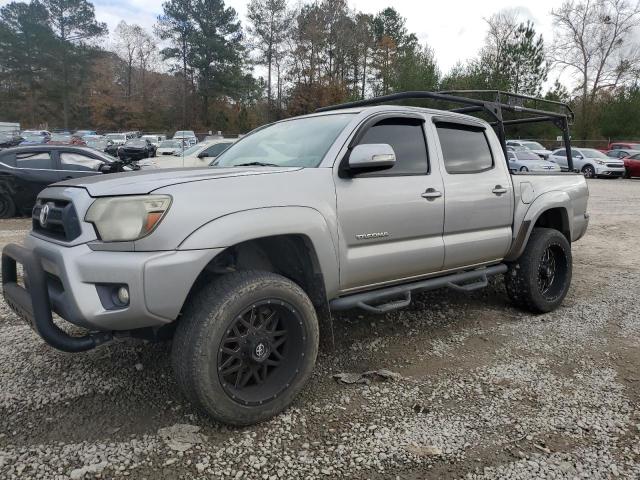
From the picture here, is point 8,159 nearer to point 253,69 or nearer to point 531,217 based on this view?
point 531,217

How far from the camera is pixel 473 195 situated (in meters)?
3.89

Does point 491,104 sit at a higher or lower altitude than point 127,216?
higher

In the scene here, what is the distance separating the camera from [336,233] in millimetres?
2996

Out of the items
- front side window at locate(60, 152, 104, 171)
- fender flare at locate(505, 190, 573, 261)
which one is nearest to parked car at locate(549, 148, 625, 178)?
front side window at locate(60, 152, 104, 171)

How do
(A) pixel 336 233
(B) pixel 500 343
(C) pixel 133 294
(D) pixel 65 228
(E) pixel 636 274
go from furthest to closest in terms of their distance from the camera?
1. (E) pixel 636 274
2. (B) pixel 500 343
3. (A) pixel 336 233
4. (D) pixel 65 228
5. (C) pixel 133 294

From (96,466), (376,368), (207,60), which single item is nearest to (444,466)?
(376,368)

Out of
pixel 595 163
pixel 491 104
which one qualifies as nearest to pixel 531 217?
pixel 491 104

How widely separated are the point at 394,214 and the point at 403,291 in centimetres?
57

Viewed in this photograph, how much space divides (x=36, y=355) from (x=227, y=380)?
1726 mm

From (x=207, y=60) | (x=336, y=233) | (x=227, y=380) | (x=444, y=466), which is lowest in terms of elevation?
(x=444, y=466)

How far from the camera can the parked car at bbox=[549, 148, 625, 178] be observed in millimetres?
23828

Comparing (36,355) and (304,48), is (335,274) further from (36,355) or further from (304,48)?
(304,48)

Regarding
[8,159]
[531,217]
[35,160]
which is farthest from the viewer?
[35,160]

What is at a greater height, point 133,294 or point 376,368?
point 133,294
